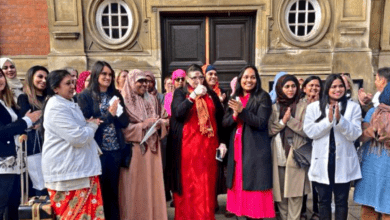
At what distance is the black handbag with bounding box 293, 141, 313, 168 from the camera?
3500 mm

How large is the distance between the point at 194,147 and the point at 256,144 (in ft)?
2.24

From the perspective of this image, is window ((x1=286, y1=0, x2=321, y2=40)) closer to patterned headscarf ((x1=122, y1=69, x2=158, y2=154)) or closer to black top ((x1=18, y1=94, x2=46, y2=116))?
patterned headscarf ((x1=122, y1=69, x2=158, y2=154))

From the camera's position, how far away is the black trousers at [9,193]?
9.86ft

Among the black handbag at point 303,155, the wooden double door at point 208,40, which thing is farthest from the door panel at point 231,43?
the black handbag at point 303,155

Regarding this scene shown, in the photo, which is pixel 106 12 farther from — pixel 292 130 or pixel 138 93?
pixel 292 130

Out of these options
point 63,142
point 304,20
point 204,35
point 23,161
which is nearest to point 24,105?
point 23,161

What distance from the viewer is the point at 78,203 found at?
112 inches

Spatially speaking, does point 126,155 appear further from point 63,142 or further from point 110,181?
point 63,142

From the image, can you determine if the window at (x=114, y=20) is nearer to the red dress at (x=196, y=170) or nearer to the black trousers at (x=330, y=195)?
the red dress at (x=196, y=170)

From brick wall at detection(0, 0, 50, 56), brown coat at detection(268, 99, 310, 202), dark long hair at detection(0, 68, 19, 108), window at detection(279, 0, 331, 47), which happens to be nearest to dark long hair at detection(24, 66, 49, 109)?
dark long hair at detection(0, 68, 19, 108)

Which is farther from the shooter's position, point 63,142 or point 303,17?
point 303,17

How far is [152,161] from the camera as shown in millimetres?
3502

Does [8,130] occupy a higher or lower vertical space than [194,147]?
higher

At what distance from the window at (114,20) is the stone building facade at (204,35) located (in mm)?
22
